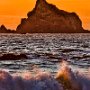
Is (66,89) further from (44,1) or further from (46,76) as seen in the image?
(44,1)

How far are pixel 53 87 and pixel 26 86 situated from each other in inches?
30.6

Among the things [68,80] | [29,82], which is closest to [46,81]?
[29,82]

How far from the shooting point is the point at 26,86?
12.9 m

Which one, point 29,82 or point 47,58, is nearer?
point 29,82

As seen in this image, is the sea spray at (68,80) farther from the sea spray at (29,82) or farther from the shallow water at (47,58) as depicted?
the shallow water at (47,58)

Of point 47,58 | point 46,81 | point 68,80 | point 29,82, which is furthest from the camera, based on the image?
point 47,58

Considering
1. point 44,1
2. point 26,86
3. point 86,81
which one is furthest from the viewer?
point 44,1

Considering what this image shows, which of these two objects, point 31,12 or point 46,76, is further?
point 31,12

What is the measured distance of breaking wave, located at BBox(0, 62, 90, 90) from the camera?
12.6 metres

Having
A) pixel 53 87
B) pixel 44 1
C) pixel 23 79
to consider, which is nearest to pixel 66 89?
pixel 53 87

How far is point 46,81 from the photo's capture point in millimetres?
13164

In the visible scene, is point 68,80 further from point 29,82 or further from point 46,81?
point 29,82

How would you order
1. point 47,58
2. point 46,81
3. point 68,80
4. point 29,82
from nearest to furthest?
point 29,82, point 46,81, point 68,80, point 47,58

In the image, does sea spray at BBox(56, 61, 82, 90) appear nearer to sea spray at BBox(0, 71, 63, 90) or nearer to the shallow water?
sea spray at BBox(0, 71, 63, 90)
